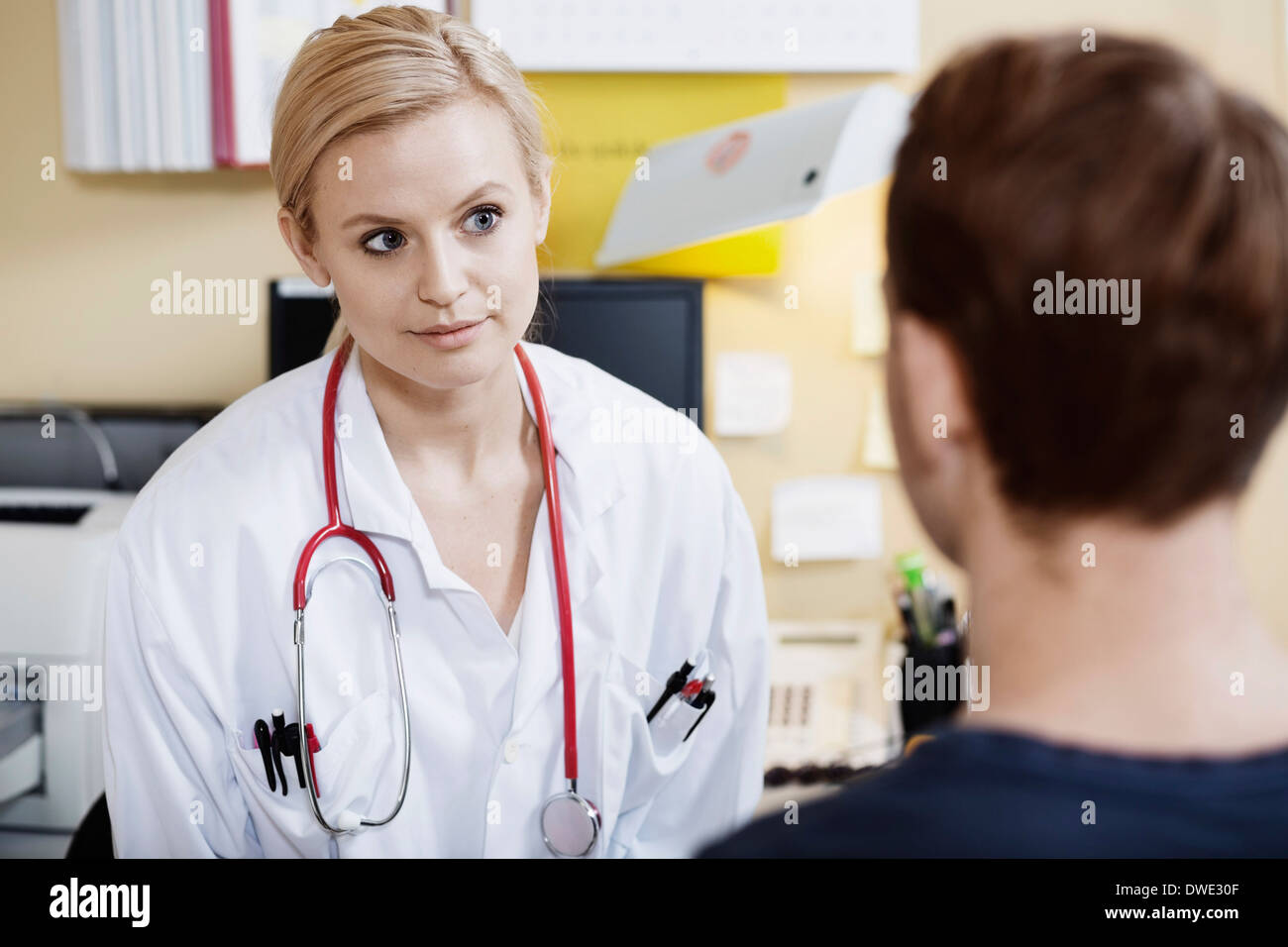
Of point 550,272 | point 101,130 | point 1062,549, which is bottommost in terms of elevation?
point 1062,549

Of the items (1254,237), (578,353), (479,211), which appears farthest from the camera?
(578,353)

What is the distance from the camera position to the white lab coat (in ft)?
2.41

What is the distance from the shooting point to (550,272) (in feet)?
4.23

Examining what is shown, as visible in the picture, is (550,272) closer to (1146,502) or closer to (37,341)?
(37,341)

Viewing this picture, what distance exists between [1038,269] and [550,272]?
951 millimetres

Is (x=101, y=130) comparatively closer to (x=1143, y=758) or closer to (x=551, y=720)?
(x=551, y=720)

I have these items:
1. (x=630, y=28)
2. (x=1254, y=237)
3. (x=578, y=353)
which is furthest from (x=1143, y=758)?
(x=630, y=28)

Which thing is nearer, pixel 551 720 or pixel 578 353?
pixel 551 720

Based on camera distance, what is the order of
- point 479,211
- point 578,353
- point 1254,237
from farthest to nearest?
1. point 578,353
2. point 479,211
3. point 1254,237

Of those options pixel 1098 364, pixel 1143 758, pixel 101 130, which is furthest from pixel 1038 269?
pixel 101 130

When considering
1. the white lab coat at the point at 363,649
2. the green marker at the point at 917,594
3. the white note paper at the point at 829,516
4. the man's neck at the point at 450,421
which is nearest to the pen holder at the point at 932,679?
the green marker at the point at 917,594

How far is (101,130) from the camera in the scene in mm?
1256

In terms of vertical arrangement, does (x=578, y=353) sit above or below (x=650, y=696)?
above

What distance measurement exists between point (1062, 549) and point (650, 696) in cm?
47
